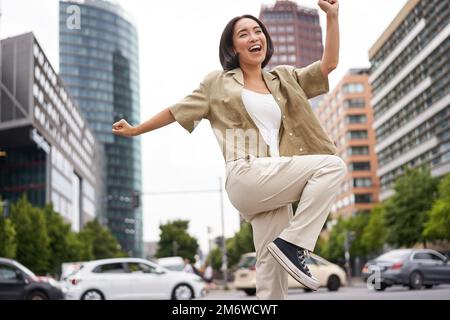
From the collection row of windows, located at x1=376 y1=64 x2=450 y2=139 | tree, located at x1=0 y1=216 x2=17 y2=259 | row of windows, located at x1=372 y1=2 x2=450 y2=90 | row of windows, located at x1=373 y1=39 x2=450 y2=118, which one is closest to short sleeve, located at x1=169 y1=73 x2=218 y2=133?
tree, located at x1=0 y1=216 x2=17 y2=259

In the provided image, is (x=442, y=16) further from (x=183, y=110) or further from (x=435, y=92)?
(x=183, y=110)

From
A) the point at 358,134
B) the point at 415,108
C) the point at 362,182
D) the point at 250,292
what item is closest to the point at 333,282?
the point at 250,292

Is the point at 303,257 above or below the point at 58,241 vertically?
below

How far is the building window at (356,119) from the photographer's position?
291ft

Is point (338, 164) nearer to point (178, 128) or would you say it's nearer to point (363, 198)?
point (178, 128)

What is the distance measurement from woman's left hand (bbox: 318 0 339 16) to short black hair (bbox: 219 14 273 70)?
32 centimetres

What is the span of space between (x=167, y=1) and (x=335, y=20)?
1.31m

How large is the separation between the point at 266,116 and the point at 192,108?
0.34m

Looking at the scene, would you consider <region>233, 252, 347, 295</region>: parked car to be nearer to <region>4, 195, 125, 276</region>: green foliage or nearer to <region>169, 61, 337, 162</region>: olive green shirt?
<region>169, 61, 337, 162</region>: olive green shirt

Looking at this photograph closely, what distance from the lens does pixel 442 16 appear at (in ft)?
156

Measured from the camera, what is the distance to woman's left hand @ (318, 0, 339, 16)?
100 inches

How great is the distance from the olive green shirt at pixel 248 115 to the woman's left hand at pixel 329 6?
0.27m

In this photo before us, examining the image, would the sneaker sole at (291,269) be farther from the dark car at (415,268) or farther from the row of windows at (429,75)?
the row of windows at (429,75)

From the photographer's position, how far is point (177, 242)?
7594cm
